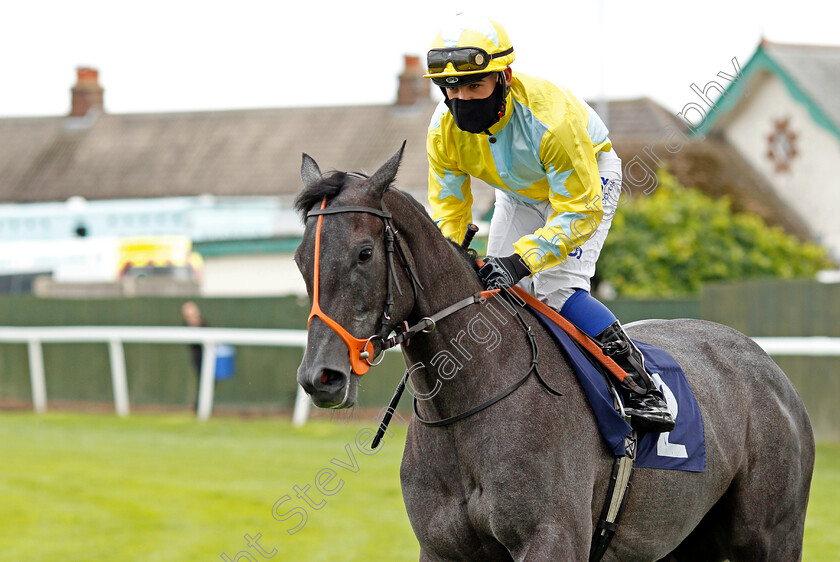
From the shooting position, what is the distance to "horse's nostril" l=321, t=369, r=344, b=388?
8.97ft

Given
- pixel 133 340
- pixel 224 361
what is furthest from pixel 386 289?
pixel 133 340

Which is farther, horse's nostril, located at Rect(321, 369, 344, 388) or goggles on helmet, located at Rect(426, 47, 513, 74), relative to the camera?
goggles on helmet, located at Rect(426, 47, 513, 74)

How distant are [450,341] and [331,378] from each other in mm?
573

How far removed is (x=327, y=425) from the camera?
12.1 metres

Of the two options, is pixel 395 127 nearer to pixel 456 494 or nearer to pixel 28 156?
pixel 28 156

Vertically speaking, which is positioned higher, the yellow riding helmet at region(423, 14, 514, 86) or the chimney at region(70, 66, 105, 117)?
the yellow riding helmet at region(423, 14, 514, 86)

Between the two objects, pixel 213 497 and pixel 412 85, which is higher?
pixel 213 497

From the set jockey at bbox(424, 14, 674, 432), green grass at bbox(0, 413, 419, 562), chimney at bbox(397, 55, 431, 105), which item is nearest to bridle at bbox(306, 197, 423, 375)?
jockey at bbox(424, 14, 674, 432)

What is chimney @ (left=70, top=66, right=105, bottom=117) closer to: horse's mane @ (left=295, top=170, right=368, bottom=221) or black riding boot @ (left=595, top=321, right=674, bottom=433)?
black riding boot @ (left=595, top=321, right=674, bottom=433)

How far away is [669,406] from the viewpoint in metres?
3.69

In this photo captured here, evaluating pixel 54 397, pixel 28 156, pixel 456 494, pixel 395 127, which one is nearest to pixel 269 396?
pixel 54 397

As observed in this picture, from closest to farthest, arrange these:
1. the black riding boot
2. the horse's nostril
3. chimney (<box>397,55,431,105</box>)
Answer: the horse's nostril → the black riding boot → chimney (<box>397,55,431,105</box>)

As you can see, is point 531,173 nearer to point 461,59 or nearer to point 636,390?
point 461,59

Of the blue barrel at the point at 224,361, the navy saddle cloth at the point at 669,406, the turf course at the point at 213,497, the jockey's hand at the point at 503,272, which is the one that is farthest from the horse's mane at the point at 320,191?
the blue barrel at the point at 224,361
